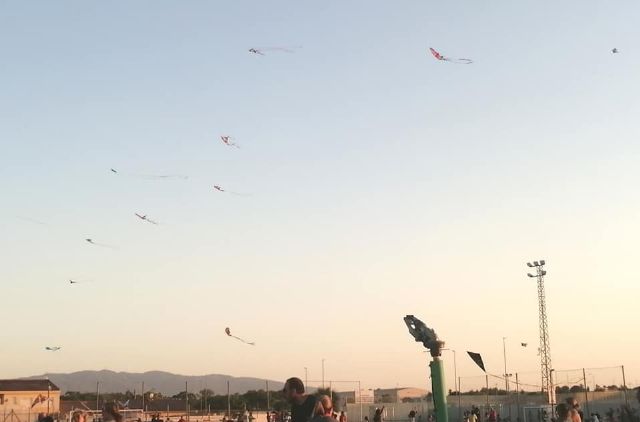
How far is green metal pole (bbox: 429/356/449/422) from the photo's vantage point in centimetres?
1452

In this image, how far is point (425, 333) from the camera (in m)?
15.1

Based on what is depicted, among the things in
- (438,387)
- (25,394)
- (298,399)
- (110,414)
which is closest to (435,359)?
(438,387)

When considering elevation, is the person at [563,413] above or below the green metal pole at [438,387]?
below

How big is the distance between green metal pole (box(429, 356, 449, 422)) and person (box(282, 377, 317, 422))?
5.37 metres

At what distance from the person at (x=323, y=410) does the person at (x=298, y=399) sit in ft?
1.70

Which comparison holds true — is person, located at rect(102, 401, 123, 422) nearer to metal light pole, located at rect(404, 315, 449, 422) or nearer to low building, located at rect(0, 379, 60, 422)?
metal light pole, located at rect(404, 315, 449, 422)

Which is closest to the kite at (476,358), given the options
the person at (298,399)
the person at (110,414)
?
the person at (298,399)

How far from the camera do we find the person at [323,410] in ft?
26.4

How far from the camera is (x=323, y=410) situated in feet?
27.9

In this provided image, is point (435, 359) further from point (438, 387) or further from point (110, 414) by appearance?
point (110, 414)

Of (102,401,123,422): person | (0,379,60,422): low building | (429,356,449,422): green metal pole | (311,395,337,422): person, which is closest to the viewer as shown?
(311,395,337,422): person

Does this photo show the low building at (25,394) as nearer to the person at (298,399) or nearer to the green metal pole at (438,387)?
the green metal pole at (438,387)

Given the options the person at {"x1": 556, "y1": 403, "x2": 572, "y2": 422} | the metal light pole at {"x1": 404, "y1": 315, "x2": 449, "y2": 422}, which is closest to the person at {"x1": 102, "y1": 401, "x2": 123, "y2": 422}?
the metal light pole at {"x1": 404, "y1": 315, "x2": 449, "y2": 422}

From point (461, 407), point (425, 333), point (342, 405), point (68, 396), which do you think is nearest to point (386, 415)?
point (342, 405)
